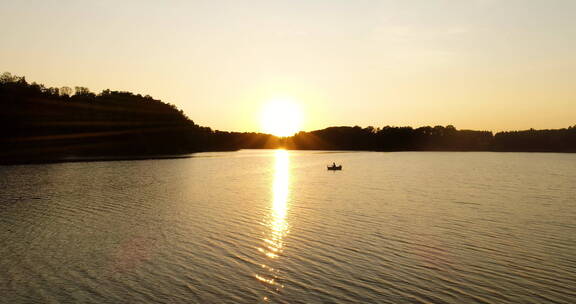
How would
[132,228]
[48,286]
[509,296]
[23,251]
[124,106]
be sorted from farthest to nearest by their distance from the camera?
[124,106], [132,228], [23,251], [48,286], [509,296]

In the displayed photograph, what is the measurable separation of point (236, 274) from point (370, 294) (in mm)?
6794

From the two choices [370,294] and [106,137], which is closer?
[370,294]

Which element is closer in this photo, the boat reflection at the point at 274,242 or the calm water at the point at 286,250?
the calm water at the point at 286,250

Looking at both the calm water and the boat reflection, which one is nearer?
the calm water

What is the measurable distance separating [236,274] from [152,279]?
4.05 meters

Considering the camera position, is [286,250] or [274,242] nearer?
[286,250]

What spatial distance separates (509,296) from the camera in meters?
17.8

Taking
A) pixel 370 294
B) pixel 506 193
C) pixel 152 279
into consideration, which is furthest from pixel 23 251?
pixel 506 193

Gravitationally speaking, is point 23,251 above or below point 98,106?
below

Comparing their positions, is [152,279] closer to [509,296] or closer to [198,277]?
[198,277]

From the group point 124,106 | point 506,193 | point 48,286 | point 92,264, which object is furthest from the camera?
point 124,106

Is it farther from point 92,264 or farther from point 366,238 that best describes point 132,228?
point 366,238

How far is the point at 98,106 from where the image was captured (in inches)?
7456

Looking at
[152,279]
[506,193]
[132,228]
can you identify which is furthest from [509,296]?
[506,193]
